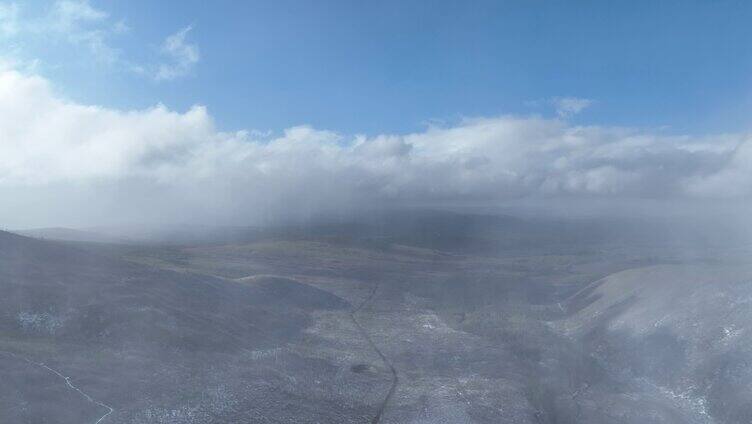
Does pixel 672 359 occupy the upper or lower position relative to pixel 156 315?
lower

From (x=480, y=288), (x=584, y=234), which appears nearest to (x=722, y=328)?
(x=480, y=288)

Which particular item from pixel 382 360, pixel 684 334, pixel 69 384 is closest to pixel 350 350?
pixel 382 360

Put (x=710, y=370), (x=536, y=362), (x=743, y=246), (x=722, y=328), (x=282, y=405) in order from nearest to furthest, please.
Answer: (x=282, y=405) → (x=710, y=370) → (x=722, y=328) → (x=536, y=362) → (x=743, y=246)

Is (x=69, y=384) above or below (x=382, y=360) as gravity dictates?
above

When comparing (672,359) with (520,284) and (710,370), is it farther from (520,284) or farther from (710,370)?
(520,284)

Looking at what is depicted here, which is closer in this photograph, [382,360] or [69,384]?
[69,384]

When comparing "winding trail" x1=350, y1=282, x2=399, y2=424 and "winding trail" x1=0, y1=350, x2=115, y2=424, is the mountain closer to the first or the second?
"winding trail" x1=350, y1=282, x2=399, y2=424

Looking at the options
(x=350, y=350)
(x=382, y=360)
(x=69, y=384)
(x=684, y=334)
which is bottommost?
(x=382, y=360)

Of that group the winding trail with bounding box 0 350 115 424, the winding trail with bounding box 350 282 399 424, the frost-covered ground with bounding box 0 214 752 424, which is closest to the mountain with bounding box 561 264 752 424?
the frost-covered ground with bounding box 0 214 752 424

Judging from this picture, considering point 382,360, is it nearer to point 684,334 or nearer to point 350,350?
point 350,350

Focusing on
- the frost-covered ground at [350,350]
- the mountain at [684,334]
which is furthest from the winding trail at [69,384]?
the mountain at [684,334]

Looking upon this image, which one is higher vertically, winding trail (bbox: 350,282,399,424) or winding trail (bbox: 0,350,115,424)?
winding trail (bbox: 0,350,115,424)
